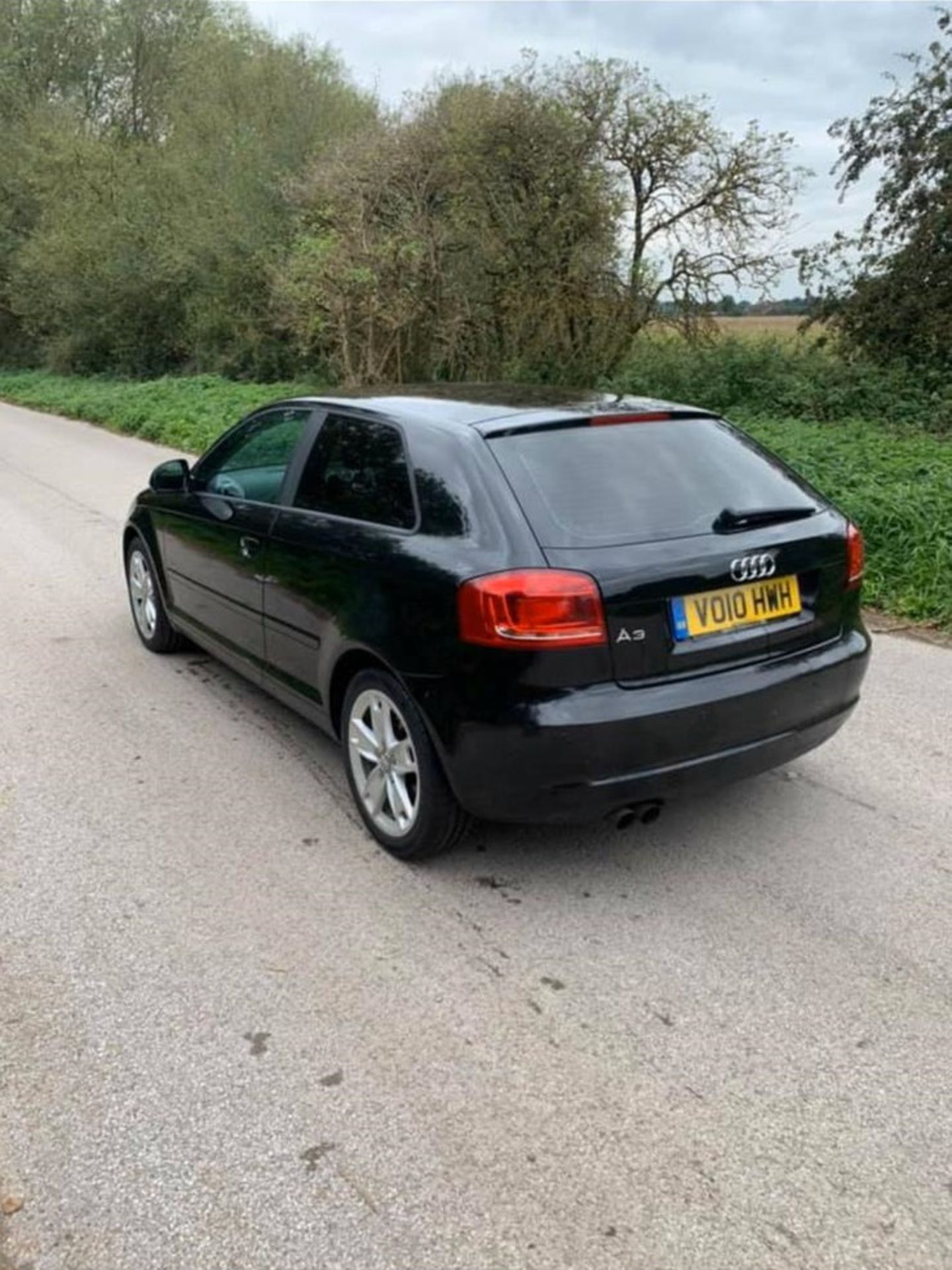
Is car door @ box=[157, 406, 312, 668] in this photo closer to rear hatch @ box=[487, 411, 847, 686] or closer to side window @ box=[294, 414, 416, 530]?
side window @ box=[294, 414, 416, 530]

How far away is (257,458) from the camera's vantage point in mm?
4633

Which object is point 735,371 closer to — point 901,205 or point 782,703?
point 901,205

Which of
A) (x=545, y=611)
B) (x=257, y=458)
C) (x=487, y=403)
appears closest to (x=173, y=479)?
(x=257, y=458)

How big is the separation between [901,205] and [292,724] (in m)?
11.6

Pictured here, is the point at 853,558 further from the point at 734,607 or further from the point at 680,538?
the point at 680,538

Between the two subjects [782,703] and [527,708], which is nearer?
[527,708]

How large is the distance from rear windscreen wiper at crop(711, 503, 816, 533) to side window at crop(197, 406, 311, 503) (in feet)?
6.09

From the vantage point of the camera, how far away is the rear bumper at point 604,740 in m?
2.95

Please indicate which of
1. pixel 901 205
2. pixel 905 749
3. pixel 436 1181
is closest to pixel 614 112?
pixel 901 205

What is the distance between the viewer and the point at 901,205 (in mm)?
12633

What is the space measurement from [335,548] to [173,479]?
72.3 inches

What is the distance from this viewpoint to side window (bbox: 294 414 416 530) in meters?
3.51

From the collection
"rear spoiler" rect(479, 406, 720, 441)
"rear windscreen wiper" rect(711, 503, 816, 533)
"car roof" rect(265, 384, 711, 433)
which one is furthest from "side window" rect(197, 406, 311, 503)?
"rear windscreen wiper" rect(711, 503, 816, 533)

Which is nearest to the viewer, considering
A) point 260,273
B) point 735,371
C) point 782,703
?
point 782,703
